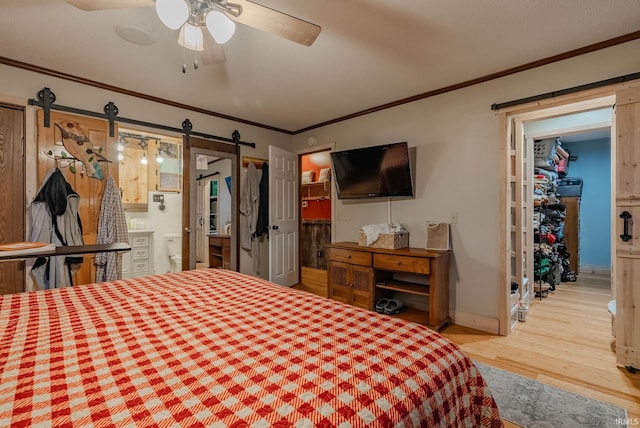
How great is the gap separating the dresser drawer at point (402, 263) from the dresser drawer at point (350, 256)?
0.11 m

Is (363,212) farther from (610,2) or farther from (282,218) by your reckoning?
(610,2)

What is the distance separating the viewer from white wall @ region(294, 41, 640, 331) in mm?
2620

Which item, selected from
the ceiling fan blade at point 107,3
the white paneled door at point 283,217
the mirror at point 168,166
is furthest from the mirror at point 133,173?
the ceiling fan blade at point 107,3

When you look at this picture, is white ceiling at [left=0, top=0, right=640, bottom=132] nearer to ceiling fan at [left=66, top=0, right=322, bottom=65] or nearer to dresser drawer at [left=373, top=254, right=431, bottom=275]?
ceiling fan at [left=66, top=0, right=322, bottom=65]

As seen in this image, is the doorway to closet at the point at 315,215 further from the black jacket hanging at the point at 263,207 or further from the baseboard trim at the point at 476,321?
the baseboard trim at the point at 476,321

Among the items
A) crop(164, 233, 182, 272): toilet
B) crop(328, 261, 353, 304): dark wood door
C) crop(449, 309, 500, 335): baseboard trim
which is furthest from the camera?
crop(164, 233, 182, 272): toilet

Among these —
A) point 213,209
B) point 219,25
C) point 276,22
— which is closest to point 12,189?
point 213,209

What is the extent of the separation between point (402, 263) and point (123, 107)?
10.6ft

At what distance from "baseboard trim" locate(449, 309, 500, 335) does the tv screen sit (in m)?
1.32

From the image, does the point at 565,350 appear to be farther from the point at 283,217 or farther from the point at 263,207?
the point at 263,207

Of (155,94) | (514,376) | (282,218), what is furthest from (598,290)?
(155,94)

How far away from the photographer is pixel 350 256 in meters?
3.35

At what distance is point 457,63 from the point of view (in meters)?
2.56

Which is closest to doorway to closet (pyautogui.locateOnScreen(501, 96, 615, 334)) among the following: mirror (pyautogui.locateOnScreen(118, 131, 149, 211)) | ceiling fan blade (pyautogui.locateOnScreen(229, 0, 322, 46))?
ceiling fan blade (pyautogui.locateOnScreen(229, 0, 322, 46))
